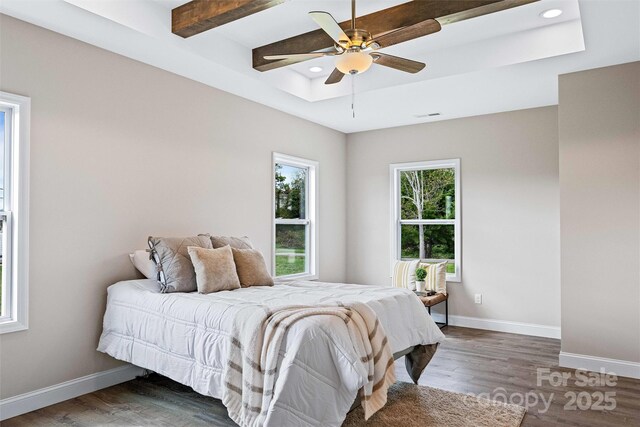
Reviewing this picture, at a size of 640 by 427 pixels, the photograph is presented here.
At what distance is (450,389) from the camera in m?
3.55

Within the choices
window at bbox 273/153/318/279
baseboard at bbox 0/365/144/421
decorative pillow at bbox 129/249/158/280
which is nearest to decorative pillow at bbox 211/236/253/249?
decorative pillow at bbox 129/249/158/280

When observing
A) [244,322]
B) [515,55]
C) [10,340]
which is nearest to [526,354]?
[515,55]

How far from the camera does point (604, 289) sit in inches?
155

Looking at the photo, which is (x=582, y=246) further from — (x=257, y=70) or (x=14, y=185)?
(x=14, y=185)

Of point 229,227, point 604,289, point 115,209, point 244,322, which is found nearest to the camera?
point 244,322

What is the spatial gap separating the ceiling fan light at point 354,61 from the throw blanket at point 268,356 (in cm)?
148

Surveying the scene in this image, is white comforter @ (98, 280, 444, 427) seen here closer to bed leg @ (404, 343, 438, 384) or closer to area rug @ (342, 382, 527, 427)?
bed leg @ (404, 343, 438, 384)

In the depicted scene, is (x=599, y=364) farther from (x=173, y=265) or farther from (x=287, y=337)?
(x=173, y=265)

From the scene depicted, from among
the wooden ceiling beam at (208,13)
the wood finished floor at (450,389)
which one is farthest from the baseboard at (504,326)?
the wooden ceiling beam at (208,13)

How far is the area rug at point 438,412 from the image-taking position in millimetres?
2930

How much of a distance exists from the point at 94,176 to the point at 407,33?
99.9 inches

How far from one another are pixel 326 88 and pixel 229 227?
1.80 m

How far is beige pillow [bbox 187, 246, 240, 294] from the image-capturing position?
3430 mm

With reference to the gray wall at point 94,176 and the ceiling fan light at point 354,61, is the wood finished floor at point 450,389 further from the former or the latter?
the ceiling fan light at point 354,61
